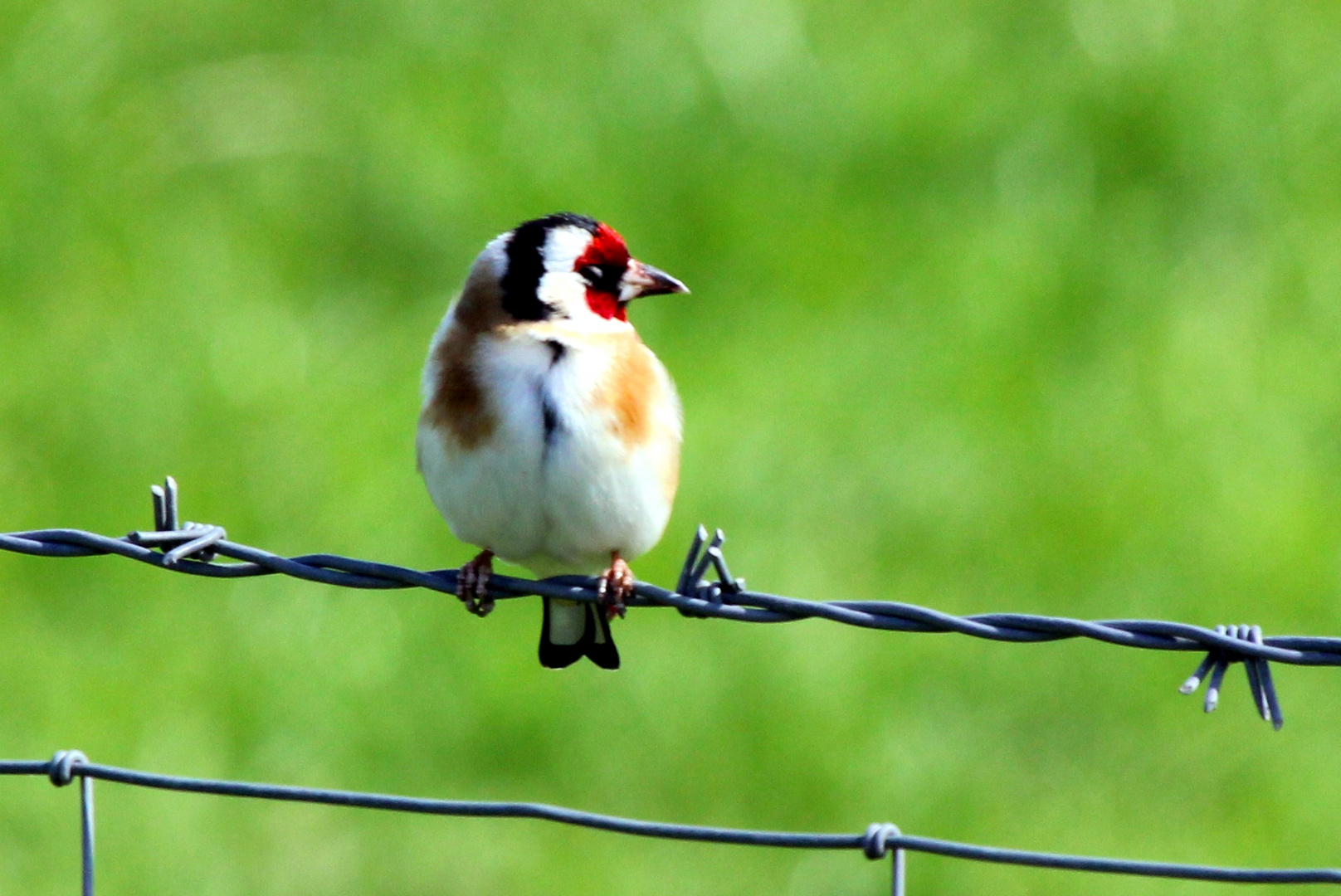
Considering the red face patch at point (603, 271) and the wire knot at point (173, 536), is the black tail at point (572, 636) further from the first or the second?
the wire knot at point (173, 536)

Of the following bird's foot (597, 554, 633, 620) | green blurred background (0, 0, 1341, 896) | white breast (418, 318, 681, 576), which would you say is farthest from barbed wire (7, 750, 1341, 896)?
green blurred background (0, 0, 1341, 896)

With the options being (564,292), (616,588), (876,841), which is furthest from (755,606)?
(564,292)

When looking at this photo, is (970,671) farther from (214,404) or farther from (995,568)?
(214,404)

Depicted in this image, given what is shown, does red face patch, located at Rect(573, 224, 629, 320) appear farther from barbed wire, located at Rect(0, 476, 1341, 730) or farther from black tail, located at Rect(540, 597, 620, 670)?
barbed wire, located at Rect(0, 476, 1341, 730)

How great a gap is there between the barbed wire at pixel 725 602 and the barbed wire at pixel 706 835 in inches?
11.8

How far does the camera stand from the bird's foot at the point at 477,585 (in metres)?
4.68

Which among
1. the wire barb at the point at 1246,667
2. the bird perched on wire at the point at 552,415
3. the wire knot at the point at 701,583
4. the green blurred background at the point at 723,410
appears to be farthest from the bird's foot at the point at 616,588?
the green blurred background at the point at 723,410

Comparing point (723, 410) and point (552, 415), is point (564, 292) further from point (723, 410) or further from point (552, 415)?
point (723, 410)

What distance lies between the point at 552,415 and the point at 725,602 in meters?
1.14

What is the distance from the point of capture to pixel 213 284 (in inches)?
418

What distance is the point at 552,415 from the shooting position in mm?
5090

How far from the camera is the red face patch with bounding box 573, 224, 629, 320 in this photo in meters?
5.53

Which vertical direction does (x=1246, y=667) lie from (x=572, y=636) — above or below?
below

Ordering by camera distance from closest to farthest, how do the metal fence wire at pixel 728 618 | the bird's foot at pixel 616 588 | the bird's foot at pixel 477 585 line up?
the metal fence wire at pixel 728 618
the bird's foot at pixel 477 585
the bird's foot at pixel 616 588
